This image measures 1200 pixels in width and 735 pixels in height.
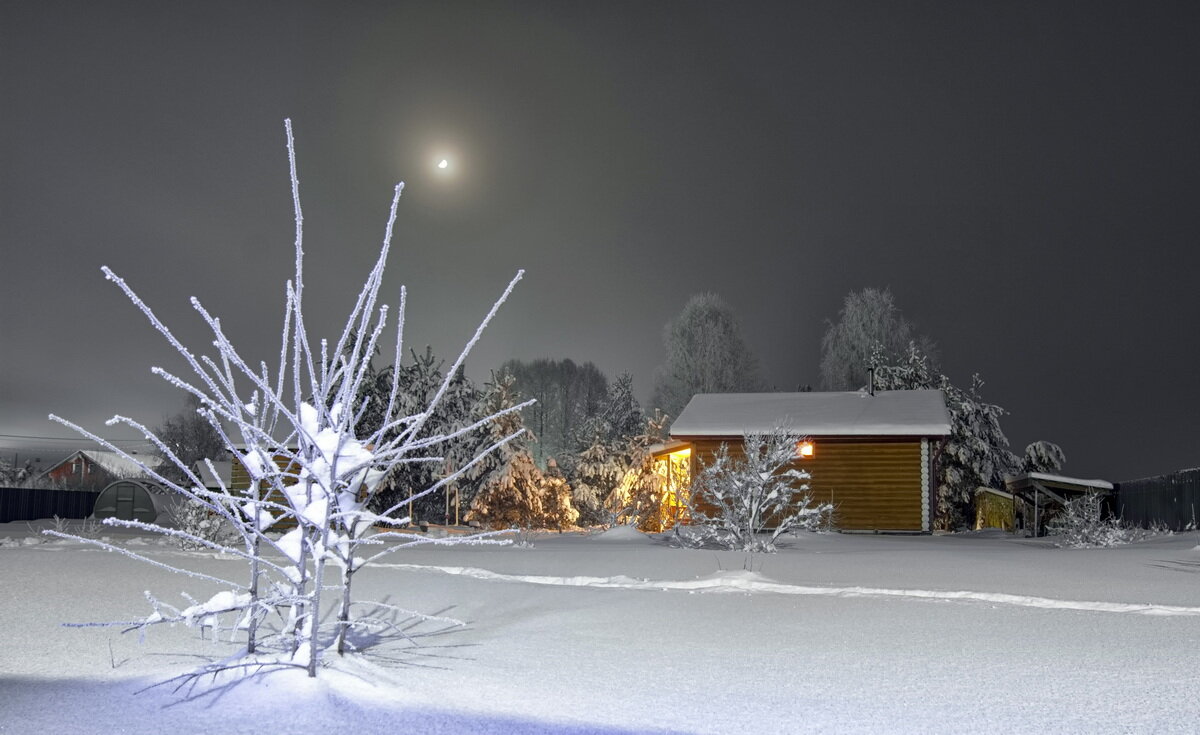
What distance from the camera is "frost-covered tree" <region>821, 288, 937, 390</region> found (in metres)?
41.3

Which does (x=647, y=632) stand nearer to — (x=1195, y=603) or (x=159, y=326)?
(x=159, y=326)

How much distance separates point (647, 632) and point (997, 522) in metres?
29.2

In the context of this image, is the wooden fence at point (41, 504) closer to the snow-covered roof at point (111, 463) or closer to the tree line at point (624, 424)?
the tree line at point (624, 424)

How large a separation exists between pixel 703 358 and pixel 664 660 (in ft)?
134

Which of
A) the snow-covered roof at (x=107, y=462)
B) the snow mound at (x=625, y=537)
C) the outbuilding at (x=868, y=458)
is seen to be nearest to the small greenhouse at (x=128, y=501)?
the outbuilding at (x=868, y=458)

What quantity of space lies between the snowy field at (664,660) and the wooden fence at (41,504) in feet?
103

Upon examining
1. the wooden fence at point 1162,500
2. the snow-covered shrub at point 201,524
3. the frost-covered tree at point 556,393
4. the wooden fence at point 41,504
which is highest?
the frost-covered tree at point 556,393

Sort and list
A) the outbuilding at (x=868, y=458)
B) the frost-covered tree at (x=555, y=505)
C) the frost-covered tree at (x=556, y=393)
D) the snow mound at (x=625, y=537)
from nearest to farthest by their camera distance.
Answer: the snow mound at (x=625, y=537) < the outbuilding at (x=868, y=458) < the frost-covered tree at (x=555, y=505) < the frost-covered tree at (x=556, y=393)

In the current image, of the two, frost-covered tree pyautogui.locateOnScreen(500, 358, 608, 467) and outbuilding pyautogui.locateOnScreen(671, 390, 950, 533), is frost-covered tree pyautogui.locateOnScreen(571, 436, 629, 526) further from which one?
frost-covered tree pyautogui.locateOnScreen(500, 358, 608, 467)

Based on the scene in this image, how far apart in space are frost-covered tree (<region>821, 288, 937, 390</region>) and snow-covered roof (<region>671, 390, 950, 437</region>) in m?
13.7

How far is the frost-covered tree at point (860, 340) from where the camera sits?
41.3 meters

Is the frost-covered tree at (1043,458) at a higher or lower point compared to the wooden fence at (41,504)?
higher

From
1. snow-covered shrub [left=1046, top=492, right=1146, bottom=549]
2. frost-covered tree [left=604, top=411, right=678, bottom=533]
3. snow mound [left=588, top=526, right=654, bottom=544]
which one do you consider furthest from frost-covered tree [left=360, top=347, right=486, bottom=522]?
snow-covered shrub [left=1046, top=492, right=1146, bottom=549]

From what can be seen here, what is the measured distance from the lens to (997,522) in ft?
104
